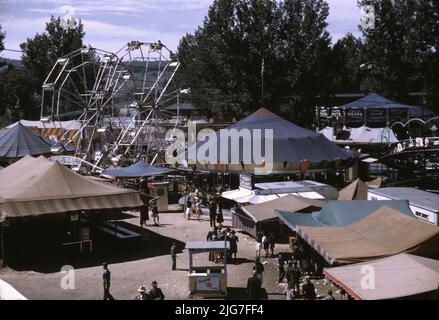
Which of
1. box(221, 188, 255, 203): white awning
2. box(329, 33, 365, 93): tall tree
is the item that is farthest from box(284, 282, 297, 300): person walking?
box(329, 33, 365, 93): tall tree

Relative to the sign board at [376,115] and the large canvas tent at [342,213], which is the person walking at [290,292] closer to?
the large canvas tent at [342,213]

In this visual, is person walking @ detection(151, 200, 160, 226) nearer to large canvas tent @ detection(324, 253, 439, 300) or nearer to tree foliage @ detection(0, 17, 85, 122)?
large canvas tent @ detection(324, 253, 439, 300)

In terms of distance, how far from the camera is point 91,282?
1748 cm

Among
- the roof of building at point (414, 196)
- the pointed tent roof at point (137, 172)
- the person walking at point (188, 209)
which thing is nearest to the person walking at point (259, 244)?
the roof of building at point (414, 196)

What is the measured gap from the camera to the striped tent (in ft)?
63.2

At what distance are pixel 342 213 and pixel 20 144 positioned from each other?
32033 mm

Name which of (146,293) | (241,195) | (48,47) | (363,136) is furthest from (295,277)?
(48,47)

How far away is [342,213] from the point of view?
62.3ft

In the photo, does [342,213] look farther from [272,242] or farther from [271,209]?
[271,209]

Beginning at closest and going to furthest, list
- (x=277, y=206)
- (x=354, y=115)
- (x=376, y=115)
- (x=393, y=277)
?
(x=393, y=277)
(x=277, y=206)
(x=376, y=115)
(x=354, y=115)

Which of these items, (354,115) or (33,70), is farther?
(33,70)

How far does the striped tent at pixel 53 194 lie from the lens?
19266 millimetres

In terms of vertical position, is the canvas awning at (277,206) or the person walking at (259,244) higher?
the canvas awning at (277,206)

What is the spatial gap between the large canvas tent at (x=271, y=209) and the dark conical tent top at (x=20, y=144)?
25128mm
